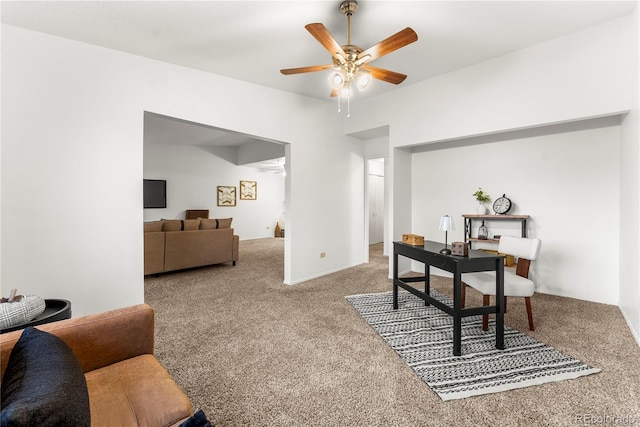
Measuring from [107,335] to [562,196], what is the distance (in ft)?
14.9

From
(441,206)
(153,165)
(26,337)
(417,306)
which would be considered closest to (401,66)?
(441,206)

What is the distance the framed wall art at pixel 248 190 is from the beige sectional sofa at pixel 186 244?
12.6ft

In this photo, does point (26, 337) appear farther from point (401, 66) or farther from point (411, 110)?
point (411, 110)

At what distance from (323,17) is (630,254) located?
3476 millimetres

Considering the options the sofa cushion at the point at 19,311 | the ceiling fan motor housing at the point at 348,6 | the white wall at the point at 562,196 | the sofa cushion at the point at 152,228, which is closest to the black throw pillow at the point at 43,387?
the sofa cushion at the point at 19,311

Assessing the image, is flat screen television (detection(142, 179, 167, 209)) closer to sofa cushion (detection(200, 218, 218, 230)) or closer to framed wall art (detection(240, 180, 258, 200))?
framed wall art (detection(240, 180, 258, 200))

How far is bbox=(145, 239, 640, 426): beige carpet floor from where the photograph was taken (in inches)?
64.9

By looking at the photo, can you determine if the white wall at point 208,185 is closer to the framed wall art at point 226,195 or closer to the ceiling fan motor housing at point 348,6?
the framed wall art at point 226,195

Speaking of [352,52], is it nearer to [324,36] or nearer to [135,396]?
[324,36]

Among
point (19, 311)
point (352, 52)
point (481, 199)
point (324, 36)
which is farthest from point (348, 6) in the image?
point (19, 311)

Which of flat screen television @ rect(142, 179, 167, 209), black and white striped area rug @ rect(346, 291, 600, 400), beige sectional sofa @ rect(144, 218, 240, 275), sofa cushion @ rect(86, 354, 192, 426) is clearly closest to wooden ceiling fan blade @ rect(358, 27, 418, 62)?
black and white striped area rug @ rect(346, 291, 600, 400)

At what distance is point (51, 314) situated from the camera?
2.13 m

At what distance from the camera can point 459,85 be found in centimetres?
374

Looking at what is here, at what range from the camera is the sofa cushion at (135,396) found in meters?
1.08
